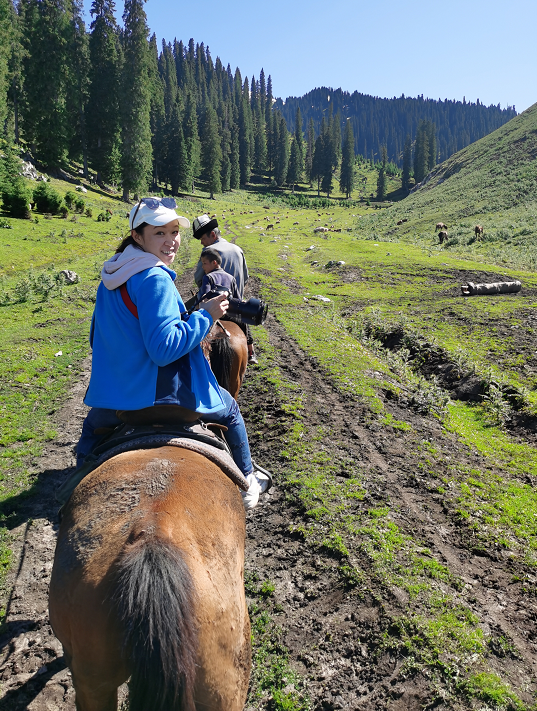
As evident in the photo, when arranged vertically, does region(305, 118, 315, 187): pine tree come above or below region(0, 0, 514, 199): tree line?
above

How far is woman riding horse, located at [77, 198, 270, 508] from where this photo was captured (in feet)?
8.05

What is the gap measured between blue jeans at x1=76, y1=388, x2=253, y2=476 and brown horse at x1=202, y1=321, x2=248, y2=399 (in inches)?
55.3

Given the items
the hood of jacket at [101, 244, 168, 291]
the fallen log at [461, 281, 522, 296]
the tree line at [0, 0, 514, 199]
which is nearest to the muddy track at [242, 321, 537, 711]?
the hood of jacket at [101, 244, 168, 291]

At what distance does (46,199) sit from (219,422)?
2923 centimetres

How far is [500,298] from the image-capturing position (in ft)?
47.6

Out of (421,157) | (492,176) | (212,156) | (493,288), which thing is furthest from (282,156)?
(493,288)

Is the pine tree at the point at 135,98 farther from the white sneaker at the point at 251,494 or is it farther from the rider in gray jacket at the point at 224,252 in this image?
the white sneaker at the point at 251,494

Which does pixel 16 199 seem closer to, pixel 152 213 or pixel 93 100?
pixel 152 213

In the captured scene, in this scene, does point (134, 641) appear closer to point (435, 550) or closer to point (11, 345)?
point (435, 550)

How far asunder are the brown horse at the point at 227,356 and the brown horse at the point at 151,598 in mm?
2689

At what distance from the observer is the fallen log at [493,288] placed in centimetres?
Answer: 1513

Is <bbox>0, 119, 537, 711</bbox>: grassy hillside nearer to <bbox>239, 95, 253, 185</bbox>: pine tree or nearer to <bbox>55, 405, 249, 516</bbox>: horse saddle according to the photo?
<bbox>55, 405, 249, 516</bbox>: horse saddle

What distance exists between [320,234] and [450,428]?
3267 centimetres

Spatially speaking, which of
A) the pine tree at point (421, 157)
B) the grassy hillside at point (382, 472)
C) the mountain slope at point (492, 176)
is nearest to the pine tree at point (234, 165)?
the mountain slope at point (492, 176)
